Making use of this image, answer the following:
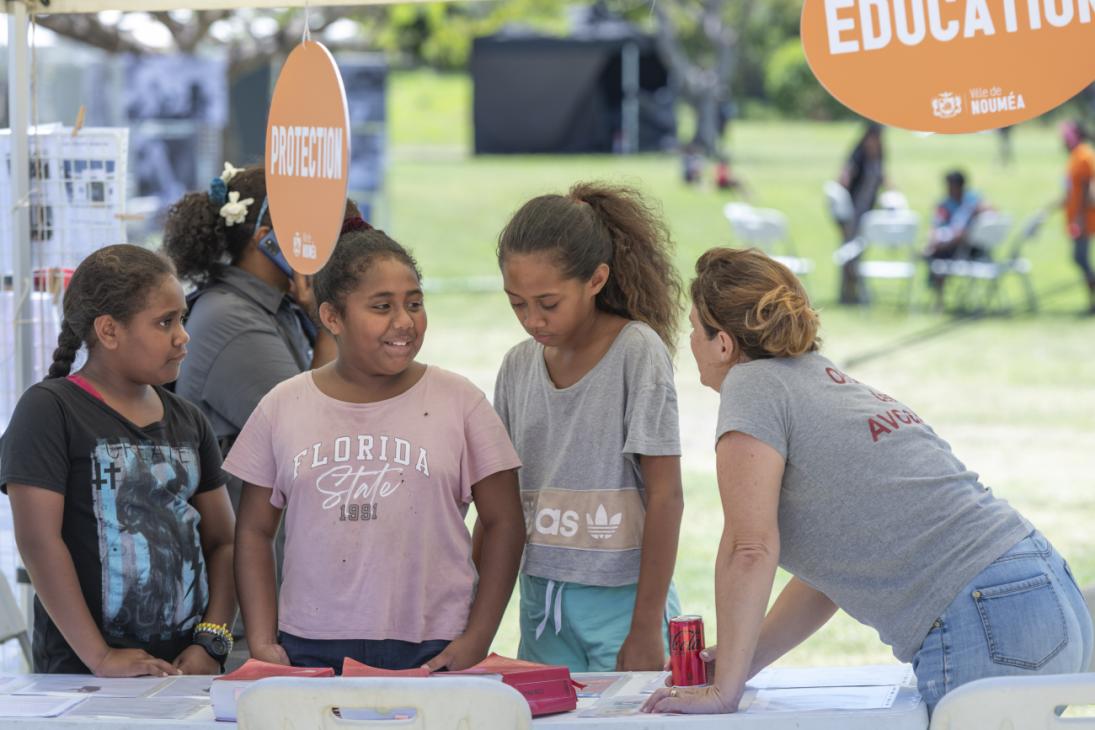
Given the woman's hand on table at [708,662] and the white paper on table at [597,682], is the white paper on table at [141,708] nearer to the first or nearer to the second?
the white paper on table at [597,682]

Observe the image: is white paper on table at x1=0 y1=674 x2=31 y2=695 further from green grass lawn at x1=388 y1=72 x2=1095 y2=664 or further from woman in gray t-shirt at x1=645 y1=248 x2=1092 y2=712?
green grass lawn at x1=388 y1=72 x2=1095 y2=664

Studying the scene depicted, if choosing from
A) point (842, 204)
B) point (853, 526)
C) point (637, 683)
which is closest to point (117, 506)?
point (637, 683)

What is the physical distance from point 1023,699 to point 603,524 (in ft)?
3.06

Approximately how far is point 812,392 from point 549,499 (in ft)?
2.20

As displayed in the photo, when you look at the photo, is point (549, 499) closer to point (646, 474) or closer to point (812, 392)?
point (646, 474)

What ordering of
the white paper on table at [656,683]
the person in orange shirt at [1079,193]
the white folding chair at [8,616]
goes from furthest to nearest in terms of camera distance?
the person in orange shirt at [1079,193]
the white folding chair at [8,616]
the white paper on table at [656,683]

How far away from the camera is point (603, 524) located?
2.73 metres

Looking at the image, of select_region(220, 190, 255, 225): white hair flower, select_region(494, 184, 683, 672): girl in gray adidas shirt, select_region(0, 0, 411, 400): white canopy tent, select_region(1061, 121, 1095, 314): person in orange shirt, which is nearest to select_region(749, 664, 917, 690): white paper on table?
select_region(494, 184, 683, 672): girl in gray adidas shirt

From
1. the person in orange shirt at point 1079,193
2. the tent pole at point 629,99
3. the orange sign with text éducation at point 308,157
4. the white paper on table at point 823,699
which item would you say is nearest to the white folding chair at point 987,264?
the person in orange shirt at point 1079,193

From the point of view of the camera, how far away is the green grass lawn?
7109 mm

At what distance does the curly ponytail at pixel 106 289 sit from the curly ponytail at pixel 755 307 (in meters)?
1.06

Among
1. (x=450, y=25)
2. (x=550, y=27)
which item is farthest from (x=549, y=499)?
(x=550, y=27)

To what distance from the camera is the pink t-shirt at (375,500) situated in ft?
8.34

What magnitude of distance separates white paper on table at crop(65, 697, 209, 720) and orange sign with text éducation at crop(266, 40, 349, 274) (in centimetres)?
79
